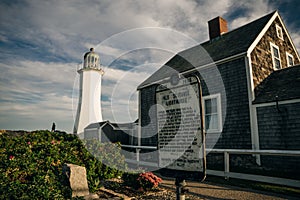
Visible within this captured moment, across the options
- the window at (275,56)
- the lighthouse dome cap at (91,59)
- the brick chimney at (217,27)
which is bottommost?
the window at (275,56)

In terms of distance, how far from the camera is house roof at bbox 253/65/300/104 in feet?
29.8

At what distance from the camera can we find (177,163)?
170 inches

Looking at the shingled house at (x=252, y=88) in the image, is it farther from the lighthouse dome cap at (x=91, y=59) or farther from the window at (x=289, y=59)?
the lighthouse dome cap at (x=91, y=59)

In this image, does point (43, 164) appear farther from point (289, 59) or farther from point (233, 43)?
point (289, 59)

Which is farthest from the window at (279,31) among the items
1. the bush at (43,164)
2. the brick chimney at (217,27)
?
the bush at (43,164)

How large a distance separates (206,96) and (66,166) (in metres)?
8.48

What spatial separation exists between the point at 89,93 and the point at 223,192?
26757mm

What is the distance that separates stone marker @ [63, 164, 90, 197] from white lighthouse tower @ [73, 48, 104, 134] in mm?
23372

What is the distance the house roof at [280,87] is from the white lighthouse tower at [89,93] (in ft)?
74.6

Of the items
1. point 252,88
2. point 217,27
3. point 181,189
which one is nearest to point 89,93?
point 217,27

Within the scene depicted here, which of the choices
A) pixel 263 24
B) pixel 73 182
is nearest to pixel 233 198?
pixel 73 182

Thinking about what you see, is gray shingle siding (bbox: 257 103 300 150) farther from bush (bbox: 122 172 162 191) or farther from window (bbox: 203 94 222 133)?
bush (bbox: 122 172 162 191)

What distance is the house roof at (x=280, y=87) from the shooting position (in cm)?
908

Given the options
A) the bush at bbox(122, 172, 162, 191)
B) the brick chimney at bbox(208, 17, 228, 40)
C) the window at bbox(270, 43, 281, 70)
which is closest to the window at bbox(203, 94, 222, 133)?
the window at bbox(270, 43, 281, 70)
